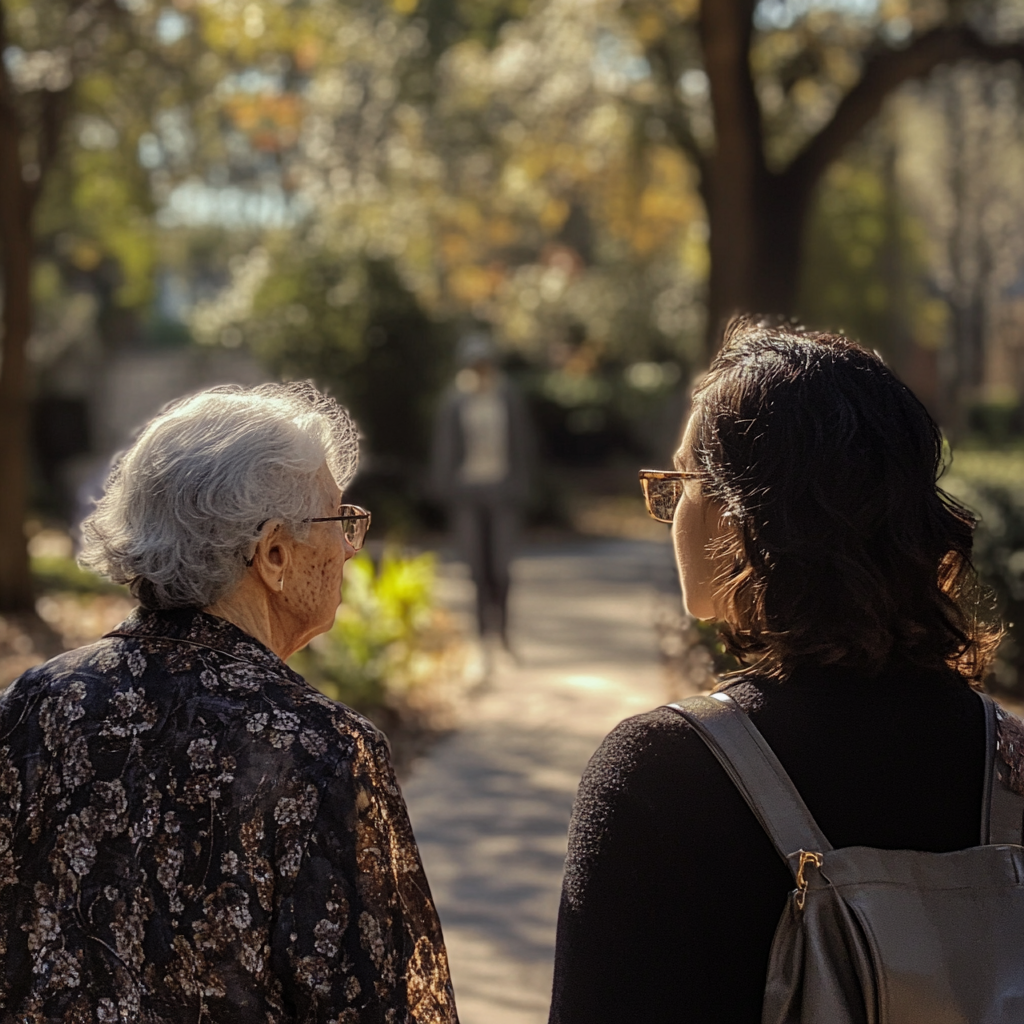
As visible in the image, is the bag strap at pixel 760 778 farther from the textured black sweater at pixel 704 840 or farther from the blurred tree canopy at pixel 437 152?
the blurred tree canopy at pixel 437 152

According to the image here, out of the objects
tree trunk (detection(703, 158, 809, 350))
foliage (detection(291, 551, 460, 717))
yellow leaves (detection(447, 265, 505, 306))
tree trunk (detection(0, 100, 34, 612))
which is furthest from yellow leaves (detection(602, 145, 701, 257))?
yellow leaves (detection(447, 265, 505, 306))

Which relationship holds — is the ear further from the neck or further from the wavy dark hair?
the wavy dark hair

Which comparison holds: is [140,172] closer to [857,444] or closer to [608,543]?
[608,543]

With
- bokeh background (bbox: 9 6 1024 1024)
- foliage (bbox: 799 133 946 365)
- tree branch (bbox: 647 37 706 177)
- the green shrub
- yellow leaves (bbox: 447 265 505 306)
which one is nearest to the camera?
bokeh background (bbox: 9 6 1024 1024)

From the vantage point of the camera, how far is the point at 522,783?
6.63m

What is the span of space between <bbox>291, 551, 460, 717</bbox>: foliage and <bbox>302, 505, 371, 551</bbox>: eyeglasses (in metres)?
5.29

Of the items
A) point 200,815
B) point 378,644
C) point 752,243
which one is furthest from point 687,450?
point 752,243

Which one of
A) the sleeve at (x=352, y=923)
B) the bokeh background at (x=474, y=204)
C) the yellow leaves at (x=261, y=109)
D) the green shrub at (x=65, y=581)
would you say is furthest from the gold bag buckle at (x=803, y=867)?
the yellow leaves at (x=261, y=109)

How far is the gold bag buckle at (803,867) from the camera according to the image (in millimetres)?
1453

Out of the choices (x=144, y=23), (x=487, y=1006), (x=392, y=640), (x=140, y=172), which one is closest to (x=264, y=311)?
(x=140, y=172)

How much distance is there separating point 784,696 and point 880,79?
8801 mm

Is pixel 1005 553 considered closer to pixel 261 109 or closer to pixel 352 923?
pixel 352 923

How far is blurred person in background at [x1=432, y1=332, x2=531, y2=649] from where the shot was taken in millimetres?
9352

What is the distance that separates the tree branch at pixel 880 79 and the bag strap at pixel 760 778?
8.73m
